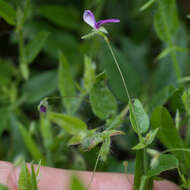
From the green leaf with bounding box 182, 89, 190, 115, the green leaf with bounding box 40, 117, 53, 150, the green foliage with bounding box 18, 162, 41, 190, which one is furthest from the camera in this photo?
the green leaf with bounding box 40, 117, 53, 150

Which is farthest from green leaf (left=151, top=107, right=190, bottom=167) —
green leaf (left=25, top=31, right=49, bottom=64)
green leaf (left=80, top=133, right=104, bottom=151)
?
green leaf (left=25, top=31, right=49, bottom=64)

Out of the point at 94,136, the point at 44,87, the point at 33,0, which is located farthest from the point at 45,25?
the point at 94,136

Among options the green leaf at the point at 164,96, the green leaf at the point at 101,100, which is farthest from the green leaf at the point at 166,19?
the green leaf at the point at 101,100

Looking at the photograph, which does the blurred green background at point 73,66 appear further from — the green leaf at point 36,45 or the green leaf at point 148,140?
the green leaf at point 148,140

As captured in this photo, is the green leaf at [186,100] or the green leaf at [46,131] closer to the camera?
the green leaf at [186,100]

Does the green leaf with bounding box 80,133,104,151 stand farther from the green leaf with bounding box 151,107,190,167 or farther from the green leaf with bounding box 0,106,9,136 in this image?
the green leaf with bounding box 0,106,9,136

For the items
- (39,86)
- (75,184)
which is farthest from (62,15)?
(75,184)

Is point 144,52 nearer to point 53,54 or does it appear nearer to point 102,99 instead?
point 53,54

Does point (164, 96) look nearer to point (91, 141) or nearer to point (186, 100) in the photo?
point (186, 100)
